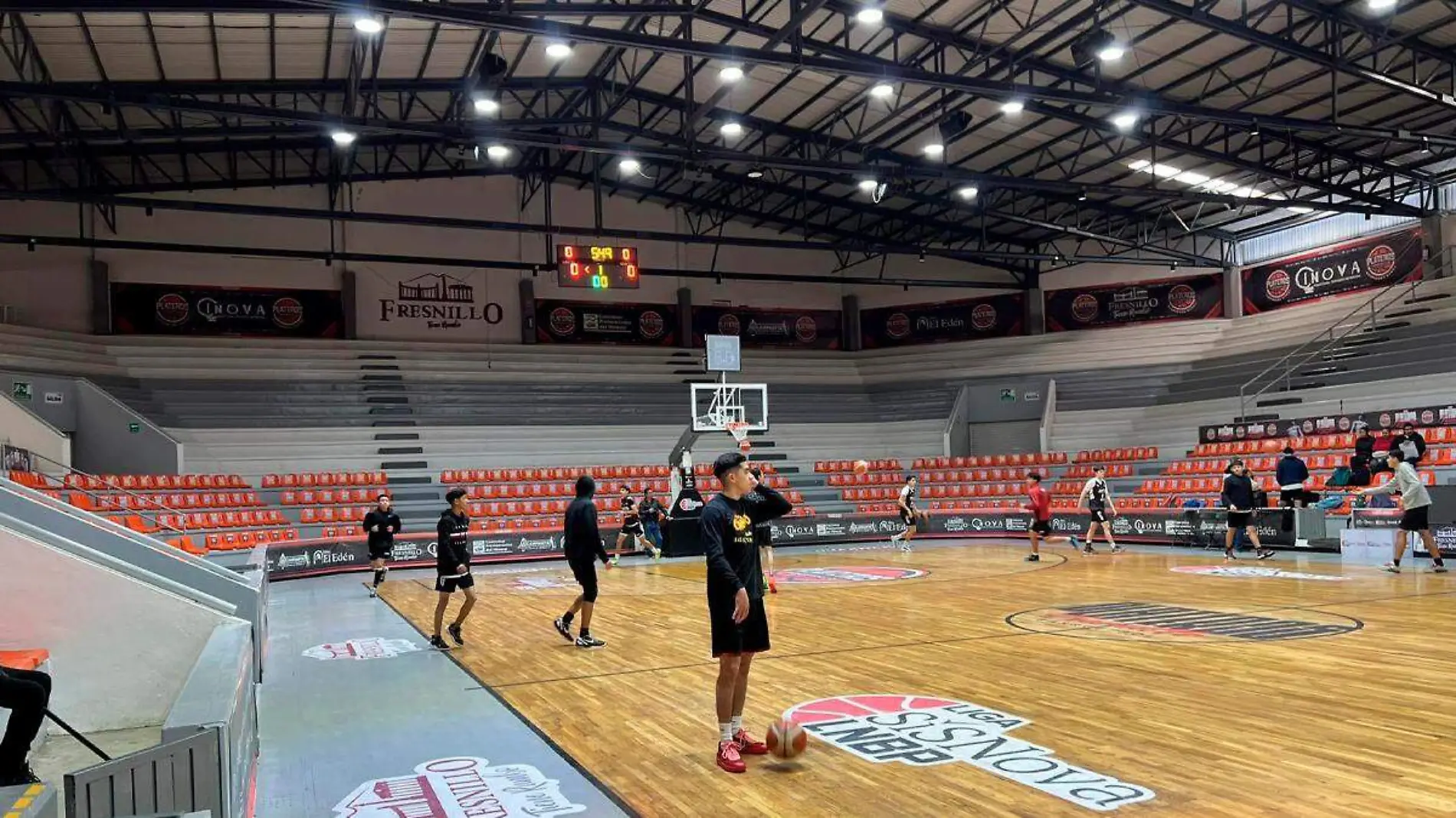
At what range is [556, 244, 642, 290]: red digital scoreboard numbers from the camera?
2172cm

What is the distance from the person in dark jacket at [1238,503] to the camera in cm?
1648

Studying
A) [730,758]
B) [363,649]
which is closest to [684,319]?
[363,649]

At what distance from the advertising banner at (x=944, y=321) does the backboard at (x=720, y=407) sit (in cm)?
1061

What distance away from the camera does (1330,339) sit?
2703cm

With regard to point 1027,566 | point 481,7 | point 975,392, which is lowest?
point 1027,566

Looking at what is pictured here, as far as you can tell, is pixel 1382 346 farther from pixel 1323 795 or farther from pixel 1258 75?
pixel 1323 795

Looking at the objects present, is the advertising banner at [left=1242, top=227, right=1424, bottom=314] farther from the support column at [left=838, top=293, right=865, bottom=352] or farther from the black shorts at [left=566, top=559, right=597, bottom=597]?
the black shorts at [left=566, top=559, right=597, bottom=597]

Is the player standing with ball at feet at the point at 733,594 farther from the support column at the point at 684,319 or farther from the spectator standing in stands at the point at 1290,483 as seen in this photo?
the support column at the point at 684,319

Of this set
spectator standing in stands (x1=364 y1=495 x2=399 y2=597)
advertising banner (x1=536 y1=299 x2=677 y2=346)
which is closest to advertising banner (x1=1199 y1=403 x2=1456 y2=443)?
advertising banner (x1=536 y1=299 x2=677 y2=346)

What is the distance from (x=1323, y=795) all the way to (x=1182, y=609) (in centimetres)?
660

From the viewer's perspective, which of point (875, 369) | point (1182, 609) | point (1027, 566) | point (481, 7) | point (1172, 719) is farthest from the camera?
point (875, 369)

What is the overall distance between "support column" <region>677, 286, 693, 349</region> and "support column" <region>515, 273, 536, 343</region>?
503 cm

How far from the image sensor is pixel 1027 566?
55.4 feet

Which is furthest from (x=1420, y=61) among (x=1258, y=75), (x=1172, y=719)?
(x=1172, y=719)
